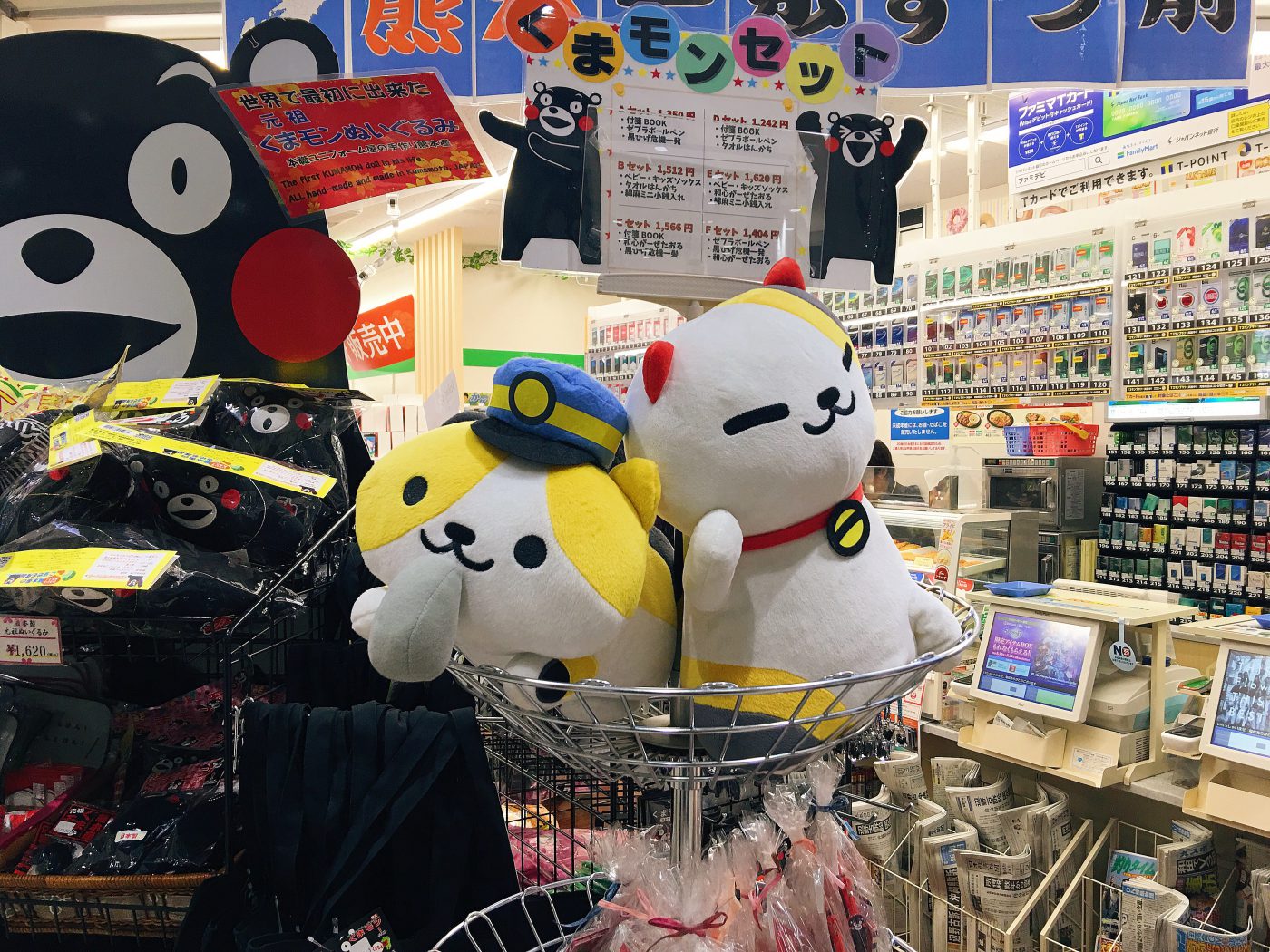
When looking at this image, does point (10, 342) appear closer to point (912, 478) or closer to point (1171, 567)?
point (912, 478)

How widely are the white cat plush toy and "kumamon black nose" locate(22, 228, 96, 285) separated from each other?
3.77ft

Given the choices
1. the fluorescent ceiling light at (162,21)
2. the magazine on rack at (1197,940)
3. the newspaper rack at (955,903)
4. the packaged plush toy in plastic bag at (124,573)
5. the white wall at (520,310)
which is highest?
the fluorescent ceiling light at (162,21)

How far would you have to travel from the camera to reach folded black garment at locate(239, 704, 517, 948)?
1.00 m

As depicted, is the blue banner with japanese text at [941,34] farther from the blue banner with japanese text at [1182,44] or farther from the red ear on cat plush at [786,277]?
the red ear on cat plush at [786,277]

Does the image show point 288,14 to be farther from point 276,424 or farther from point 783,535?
Result: point 783,535

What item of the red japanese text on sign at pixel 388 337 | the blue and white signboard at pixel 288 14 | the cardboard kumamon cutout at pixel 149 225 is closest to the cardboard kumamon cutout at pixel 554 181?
the cardboard kumamon cutout at pixel 149 225

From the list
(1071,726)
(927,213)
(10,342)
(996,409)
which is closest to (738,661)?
(10,342)

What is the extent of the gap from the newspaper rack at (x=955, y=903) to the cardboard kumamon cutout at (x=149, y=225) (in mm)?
1777

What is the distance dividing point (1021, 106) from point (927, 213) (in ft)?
13.2

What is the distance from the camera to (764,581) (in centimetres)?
88

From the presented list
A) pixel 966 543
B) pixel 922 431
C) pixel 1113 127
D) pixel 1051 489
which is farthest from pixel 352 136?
pixel 1113 127

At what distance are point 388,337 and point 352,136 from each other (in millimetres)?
8443

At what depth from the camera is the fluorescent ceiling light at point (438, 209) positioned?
727 centimetres

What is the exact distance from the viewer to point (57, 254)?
1512 mm
